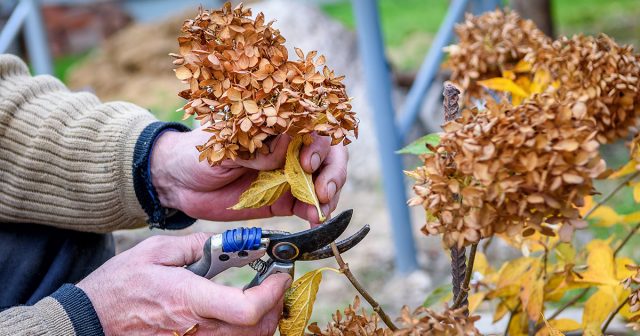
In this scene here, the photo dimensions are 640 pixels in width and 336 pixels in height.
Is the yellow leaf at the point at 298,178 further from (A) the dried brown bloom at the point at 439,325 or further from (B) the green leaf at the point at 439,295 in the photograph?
(B) the green leaf at the point at 439,295

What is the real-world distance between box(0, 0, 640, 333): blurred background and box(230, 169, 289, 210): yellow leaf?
26.9 inches

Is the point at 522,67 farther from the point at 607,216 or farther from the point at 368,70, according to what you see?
the point at 368,70

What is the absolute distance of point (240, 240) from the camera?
934mm

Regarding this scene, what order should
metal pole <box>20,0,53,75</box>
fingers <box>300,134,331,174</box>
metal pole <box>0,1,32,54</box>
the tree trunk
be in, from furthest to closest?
metal pole <box>20,0,53,75</box> < the tree trunk < metal pole <box>0,1,32,54</box> < fingers <box>300,134,331,174</box>

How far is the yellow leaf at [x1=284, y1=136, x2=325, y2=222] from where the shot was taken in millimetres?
943

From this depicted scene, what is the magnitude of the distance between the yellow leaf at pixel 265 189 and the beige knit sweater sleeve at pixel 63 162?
39 centimetres

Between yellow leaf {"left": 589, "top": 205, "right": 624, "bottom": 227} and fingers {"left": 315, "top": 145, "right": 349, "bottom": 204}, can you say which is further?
yellow leaf {"left": 589, "top": 205, "right": 624, "bottom": 227}

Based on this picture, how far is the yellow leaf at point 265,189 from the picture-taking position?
94cm

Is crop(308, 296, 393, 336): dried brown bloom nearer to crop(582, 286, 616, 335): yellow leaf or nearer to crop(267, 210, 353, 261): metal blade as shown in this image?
crop(267, 210, 353, 261): metal blade

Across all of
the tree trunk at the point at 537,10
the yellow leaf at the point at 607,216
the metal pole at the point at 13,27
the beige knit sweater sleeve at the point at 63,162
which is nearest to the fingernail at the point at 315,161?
the beige knit sweater sleeve at the point at 63,162

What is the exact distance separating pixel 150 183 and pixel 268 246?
1.30ft

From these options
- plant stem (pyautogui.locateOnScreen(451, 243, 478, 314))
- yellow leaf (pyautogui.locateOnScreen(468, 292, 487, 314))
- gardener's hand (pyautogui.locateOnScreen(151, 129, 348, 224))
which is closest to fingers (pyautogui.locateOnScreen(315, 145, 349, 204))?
gardener's hand (pyautogui.locateOnScreen(151, 129, 348, 224))

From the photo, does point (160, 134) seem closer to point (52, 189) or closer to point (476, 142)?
point (52, 189)

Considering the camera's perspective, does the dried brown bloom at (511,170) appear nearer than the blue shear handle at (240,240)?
Yes
